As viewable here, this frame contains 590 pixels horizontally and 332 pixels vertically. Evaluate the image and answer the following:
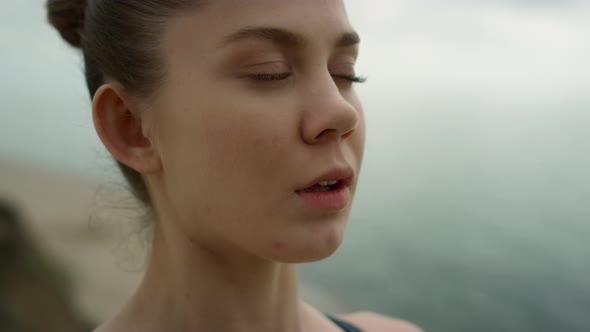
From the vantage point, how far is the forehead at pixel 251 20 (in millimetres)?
631

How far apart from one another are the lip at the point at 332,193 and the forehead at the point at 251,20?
0.18 meters

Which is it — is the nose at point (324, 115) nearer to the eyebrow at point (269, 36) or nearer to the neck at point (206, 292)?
the eyebrow at point (269, 36)

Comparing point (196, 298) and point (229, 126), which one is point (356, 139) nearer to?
point (229, 126)

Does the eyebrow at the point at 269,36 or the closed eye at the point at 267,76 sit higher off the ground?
the eyebrow at the point at 269,36

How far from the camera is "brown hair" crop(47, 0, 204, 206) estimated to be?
2.24 ft

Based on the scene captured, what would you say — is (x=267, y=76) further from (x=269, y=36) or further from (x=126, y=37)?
(x=126, y=37)

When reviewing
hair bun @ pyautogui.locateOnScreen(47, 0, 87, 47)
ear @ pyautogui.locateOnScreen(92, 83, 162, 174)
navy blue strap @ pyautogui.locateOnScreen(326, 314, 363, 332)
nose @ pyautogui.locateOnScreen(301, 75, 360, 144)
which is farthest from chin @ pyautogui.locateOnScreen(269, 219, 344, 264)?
hair bun @ pyautogui.locateOnScreen(47, 0, 87, 47)

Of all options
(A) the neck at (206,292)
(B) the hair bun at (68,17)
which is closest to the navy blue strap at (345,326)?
(A) the neck at (206,292)

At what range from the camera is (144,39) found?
69 centimetres

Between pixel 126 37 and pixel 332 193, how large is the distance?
38cm

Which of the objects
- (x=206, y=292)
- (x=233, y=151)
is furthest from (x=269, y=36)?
(x=206, y=292)

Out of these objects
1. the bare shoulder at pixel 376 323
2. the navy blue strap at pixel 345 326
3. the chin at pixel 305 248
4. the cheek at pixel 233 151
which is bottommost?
the navy blue strap at pixel 345 326

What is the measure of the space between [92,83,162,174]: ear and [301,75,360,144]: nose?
0.24 meters

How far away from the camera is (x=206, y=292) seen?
2.56 feet
